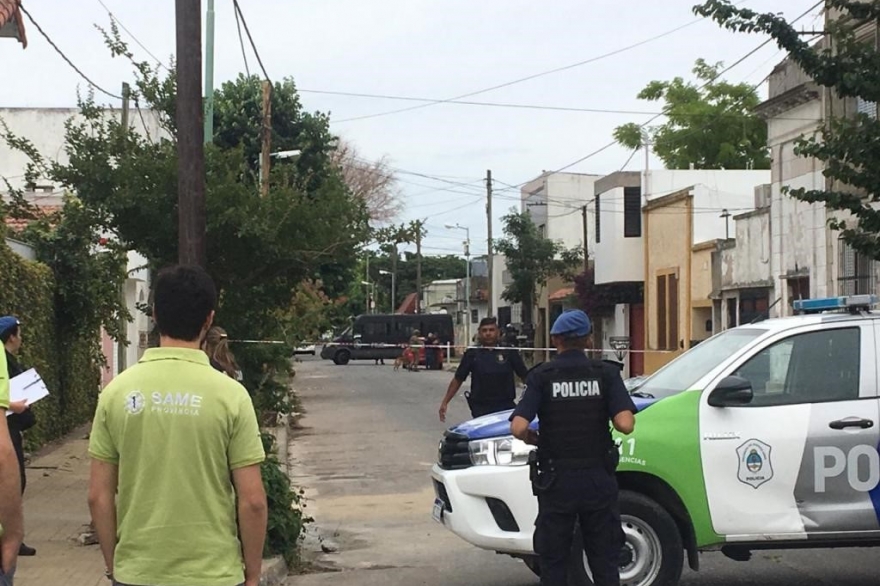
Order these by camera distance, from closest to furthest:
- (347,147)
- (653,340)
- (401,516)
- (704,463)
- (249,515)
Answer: (249,515), (704,463), (401,516), (653,340), (347,147)

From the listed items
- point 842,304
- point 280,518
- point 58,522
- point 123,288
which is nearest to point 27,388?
point 280,518

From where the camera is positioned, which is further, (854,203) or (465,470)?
(854,203)

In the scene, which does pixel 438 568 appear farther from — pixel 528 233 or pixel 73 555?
pixel 528 233

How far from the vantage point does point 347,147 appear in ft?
162

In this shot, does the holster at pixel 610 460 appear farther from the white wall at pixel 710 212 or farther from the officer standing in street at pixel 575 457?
the white wall at pixel 710 212

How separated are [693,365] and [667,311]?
94.2 feet

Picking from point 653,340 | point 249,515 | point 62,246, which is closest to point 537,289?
point 653,340

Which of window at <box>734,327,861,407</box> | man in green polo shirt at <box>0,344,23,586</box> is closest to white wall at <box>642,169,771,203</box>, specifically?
window at <box>734,327,861,407</box>

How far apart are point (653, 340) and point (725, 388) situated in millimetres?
30783

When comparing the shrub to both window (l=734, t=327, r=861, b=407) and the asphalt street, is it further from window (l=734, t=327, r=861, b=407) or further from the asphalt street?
window (l=734, t=327, r=861, b=407)

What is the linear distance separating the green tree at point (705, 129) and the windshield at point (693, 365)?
4834cm

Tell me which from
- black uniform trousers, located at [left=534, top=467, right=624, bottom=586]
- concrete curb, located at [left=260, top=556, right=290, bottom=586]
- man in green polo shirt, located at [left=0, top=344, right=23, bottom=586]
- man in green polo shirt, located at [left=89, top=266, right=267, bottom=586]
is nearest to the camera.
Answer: man in green polo shirt, located at [left=89, top=266, right=267, bottom=586]

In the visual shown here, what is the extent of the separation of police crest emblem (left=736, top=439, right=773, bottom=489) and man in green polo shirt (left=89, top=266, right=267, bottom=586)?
430 cm

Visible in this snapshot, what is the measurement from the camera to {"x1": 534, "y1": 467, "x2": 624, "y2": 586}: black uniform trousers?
19.6 ft
